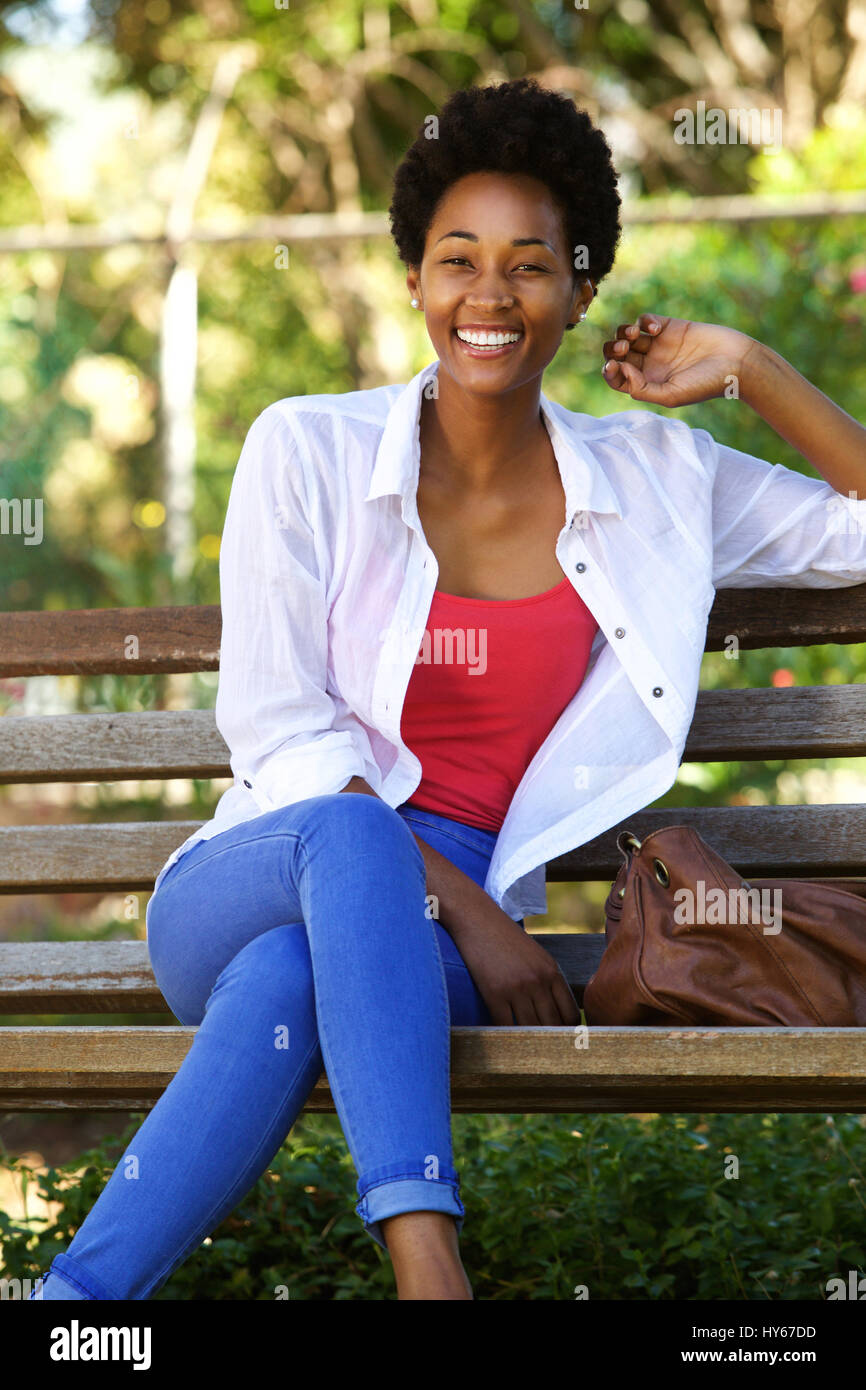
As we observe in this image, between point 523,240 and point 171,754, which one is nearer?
point 523,240

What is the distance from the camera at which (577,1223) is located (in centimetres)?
264

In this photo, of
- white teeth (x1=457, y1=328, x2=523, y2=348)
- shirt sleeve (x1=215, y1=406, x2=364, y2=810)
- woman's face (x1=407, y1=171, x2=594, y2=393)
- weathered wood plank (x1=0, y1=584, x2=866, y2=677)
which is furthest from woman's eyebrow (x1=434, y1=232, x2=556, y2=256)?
weathered wood plank (x1=0, y1=584, x2=866, y2=677)

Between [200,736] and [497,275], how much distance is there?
38.2 inches

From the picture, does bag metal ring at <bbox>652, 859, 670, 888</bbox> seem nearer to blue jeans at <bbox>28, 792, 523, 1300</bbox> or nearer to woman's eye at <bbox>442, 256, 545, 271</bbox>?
blue jeans at <bbox>28, 792, 523, 1300</bbox>

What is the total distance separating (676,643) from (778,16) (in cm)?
521

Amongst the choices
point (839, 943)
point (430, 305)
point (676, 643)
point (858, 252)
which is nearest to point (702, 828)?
point (676, 643)

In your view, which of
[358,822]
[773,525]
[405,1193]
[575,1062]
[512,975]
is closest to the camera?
[405,1193]

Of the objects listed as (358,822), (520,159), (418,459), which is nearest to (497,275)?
(520,159)

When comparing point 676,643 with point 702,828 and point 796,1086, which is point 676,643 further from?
point 796,1086

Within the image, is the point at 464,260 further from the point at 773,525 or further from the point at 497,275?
the point at 773,525

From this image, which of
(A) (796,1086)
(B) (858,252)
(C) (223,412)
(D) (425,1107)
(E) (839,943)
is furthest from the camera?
(C) (223,412)

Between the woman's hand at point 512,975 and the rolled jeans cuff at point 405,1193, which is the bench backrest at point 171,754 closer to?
the woman's hand at point 512,975

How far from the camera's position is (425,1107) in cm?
165

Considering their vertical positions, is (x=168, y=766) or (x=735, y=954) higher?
(x=168, y=766)
